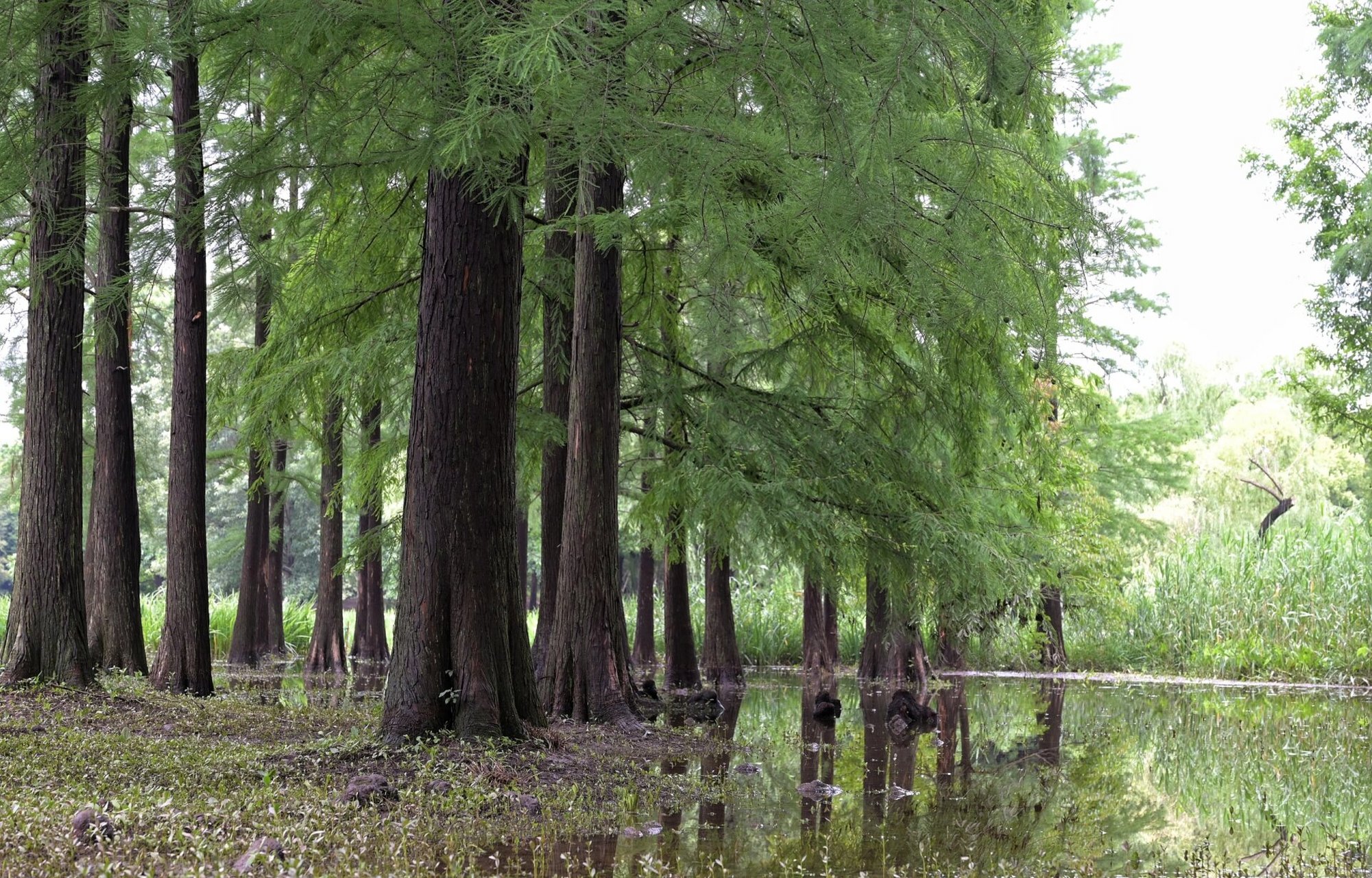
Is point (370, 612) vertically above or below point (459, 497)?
below

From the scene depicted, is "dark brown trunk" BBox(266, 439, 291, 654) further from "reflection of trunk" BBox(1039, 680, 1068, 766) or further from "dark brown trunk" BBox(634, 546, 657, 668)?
"reflection of trunk" BBox(1039, 680, 1068, 766)

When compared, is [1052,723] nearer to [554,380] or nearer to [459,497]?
[554,380]

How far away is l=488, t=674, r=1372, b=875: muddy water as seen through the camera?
5660mm

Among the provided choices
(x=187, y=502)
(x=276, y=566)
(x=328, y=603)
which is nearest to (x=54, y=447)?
(x=187, y=502)

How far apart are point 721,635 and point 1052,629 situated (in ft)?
21.2

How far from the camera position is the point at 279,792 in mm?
Answer: 6301

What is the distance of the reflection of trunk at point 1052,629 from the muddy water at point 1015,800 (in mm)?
7407

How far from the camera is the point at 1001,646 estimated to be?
23125 mm

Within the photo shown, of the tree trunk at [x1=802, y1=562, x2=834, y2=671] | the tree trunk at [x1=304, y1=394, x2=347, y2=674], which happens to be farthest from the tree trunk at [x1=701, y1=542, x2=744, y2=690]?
the tree trunk at [x1=304, y1=394, x2=347, y2=674]

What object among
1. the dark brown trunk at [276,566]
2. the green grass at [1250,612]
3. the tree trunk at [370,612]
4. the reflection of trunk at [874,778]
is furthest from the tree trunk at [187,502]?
the green grass at [1250,612]

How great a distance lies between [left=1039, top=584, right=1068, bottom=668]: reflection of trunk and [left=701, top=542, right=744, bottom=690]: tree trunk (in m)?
A: 5.90

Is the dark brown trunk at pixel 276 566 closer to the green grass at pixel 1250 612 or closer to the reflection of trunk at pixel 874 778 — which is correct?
the reflection of trunk at pixel 874 778

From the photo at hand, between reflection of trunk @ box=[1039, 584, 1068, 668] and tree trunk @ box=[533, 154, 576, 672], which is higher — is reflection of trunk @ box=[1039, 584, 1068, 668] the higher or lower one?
the lower one

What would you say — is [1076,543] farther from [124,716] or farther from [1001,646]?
[124,716]
